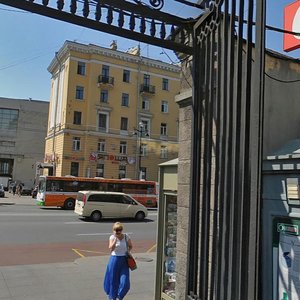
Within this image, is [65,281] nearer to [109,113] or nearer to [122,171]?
[122,171]

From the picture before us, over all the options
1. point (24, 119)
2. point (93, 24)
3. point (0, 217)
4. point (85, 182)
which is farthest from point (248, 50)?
point (24, 119)

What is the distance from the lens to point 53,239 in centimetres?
1580

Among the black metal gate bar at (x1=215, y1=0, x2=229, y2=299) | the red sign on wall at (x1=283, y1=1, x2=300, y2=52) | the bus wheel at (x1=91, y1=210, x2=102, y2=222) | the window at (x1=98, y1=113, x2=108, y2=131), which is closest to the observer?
the black metal gate bar at (x1=215, y1=0, x2=229, y2=299)

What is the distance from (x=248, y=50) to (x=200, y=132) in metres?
1.02

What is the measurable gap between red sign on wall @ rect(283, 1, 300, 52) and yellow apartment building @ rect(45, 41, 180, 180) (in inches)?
1730

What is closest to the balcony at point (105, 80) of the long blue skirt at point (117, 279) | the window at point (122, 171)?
the window at point (122, 171)

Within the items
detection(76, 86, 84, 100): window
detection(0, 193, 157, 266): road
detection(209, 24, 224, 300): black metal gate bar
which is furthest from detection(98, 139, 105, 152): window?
detection(209, 24, 224, 300): black metal gate bar

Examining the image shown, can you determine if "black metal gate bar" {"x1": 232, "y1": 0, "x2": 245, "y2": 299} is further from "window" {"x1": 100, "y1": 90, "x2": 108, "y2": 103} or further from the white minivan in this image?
"window" {"x1": 100, "y1": 90, "x2": 108, "y2": 103}

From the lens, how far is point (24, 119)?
7525 cm

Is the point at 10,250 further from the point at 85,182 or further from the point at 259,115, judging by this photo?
the point at 85,182

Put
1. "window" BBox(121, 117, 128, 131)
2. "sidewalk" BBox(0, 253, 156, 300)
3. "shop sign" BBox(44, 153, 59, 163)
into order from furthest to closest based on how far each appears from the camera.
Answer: "window" BBox(121, 117, 128, 131) → "shop sign" BBox(44, 153, 59, 163) → "sidewalk" BBox(0, 253, 156, 300)

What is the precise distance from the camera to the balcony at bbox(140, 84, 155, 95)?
54656mm

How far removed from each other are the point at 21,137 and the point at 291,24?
73.4 metres

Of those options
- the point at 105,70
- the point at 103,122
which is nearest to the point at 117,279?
the point at 103,122
